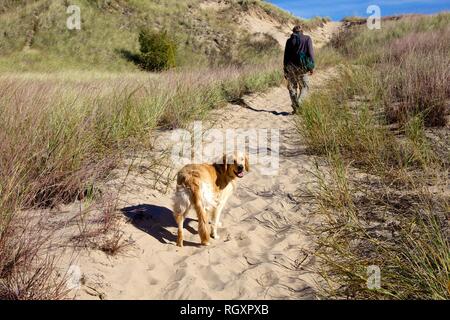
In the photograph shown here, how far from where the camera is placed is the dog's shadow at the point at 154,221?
12.3 ft

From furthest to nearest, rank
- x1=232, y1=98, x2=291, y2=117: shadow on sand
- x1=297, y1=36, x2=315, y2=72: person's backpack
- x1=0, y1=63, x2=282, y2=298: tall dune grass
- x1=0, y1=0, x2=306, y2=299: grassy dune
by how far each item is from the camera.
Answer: x1=232, y1=98, x2=291, y2=117: shadow on sand, x1=297, y1=36, x2=315, y2=72: person's backpack, x1=0, y1=63, x2=282, y2=298: tall dune grass, x1=0, y1=0, x2=306, y2=299: grassy dune

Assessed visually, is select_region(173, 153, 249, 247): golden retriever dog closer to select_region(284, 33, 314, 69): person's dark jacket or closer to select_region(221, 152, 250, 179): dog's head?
select_region(221, 152, 250, 179): dog's head

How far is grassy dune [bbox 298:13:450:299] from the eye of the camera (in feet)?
8.80

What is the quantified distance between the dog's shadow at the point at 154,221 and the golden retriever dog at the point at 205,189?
228 millimetres

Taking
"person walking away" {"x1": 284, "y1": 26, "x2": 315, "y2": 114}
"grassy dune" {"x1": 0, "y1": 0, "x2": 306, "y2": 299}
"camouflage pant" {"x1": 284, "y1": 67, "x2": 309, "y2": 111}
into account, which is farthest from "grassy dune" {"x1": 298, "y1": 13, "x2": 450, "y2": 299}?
"grassy dune" {"x1": 0, "y1": 0, "x2": 306, "y2": 299}

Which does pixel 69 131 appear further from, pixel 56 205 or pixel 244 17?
pixel 244 17

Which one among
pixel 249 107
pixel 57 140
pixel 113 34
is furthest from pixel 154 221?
pixel 113 34

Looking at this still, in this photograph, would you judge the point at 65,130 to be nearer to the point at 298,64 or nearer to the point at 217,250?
the point at 217,250

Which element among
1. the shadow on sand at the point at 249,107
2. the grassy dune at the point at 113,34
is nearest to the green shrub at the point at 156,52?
the grassy dune at the point at 113,34

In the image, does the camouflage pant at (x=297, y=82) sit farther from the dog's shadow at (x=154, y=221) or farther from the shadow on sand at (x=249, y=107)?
the dog's shadow at (x=154, y=221)

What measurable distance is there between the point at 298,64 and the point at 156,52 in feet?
56.1

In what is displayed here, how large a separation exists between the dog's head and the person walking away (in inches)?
205

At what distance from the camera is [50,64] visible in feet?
78.0
